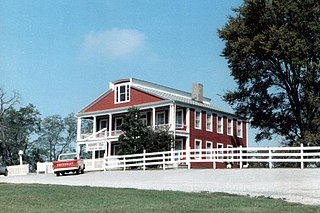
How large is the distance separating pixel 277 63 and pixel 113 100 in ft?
54.1

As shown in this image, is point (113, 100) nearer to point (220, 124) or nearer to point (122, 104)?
point (122, 104)

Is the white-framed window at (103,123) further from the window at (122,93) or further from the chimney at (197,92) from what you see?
the chimney at (197,92)

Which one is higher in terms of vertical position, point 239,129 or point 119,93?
point 119,93

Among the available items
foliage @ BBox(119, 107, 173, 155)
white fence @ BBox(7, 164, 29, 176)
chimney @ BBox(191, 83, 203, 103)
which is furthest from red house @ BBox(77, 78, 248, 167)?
white fence @ BBox(7, 164, 29, 176)

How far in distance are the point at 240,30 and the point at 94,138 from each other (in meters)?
16.8

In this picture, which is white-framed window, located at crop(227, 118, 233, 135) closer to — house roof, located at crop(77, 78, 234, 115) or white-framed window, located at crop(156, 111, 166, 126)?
house roof, located at crop(77, 78, 234, 115)

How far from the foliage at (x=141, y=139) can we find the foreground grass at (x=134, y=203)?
23.5 meters

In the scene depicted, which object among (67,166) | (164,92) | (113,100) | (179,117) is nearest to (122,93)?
(113,100)

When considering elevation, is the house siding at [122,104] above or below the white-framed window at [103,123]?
above

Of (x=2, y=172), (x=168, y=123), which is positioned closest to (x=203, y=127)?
(x=168, y=123)

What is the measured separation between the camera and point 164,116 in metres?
51.3

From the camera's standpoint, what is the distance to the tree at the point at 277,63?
136ft

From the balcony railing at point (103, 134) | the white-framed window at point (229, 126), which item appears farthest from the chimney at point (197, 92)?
the balcony railing at point (103, 134)

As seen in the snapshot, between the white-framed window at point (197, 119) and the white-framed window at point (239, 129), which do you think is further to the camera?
the white-framed window at point (239, 129)
